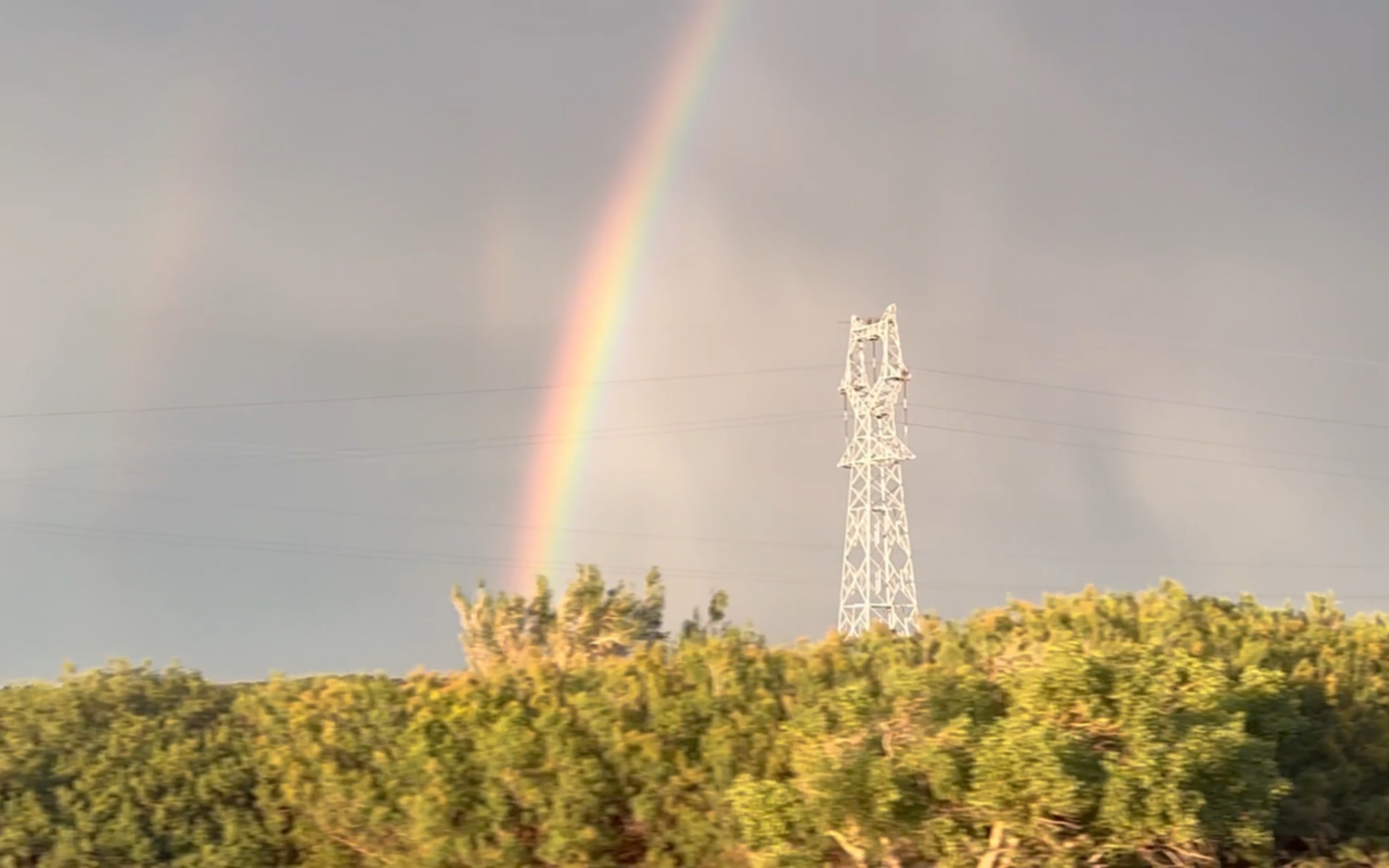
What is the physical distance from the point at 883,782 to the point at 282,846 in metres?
9.88

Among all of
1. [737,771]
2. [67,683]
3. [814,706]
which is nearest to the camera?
[814,706]

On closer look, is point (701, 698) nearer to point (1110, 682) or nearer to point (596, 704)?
point (596, 704)

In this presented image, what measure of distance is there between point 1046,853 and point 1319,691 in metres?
5.82

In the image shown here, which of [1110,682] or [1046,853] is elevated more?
[1110,682]

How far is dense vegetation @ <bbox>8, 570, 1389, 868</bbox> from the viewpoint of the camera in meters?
13.6

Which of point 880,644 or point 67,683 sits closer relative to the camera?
point 880,644

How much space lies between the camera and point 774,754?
16641mm

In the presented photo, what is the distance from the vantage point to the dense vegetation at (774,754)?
13570mm

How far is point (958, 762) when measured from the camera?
1357 cm

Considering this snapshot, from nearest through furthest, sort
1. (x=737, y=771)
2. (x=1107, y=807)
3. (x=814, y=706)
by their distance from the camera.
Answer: (x=1107, y=807) → (x=814, y=706) → (x=737, y=771)

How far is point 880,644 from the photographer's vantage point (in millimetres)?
18609

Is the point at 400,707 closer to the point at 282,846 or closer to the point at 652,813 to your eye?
the point at 282,846

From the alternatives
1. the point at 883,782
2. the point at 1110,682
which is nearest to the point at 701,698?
the point at 883,782

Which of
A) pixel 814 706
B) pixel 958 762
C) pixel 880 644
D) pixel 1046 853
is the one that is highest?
pixel 880 644
